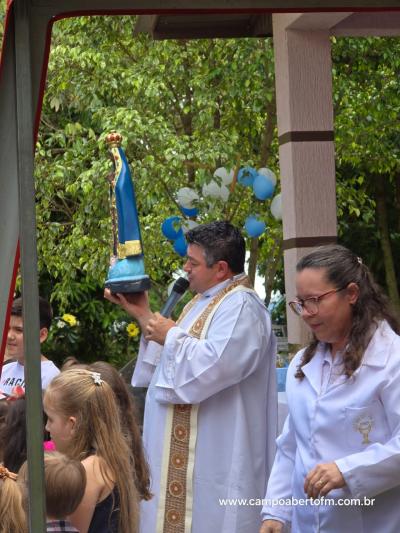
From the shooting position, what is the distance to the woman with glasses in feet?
9.53

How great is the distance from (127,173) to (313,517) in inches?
67.5

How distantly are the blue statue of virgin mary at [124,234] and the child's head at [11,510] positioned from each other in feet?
4.41

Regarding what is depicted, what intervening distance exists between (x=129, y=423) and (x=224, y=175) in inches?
214

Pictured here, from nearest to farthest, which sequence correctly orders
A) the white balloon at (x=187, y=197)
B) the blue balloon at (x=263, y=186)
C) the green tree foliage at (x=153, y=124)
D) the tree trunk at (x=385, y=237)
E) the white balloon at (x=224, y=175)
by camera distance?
the blue balloon at (x=263, y=186) → the white balloon at (x=187, y=197) → the white balloon at (x=224, y=175) → the green tree foliage at (x=153, y=124) → the tree trunk at (x=385, y=237)

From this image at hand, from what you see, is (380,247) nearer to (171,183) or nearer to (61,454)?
(171,183)

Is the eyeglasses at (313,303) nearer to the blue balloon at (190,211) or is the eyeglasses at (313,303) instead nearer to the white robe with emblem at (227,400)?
the white robe with emblem at (227,400)

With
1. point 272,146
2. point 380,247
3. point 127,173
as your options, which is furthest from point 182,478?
point 380,247

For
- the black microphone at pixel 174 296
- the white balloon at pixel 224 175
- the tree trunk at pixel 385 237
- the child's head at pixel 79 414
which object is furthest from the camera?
the tree trunk at pixel 385 237

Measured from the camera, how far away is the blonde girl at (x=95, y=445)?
3141 mm

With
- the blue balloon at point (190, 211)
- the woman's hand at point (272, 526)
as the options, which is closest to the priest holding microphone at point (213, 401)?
the woman's hand at point (272, 526)

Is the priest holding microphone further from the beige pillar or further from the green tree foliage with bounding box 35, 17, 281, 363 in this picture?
the green tree foliage with bounding box 35, 17, 281, 363

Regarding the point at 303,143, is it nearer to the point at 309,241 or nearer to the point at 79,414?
the point at 309,241

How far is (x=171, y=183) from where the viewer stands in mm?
9734

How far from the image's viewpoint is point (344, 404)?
2971 mm
